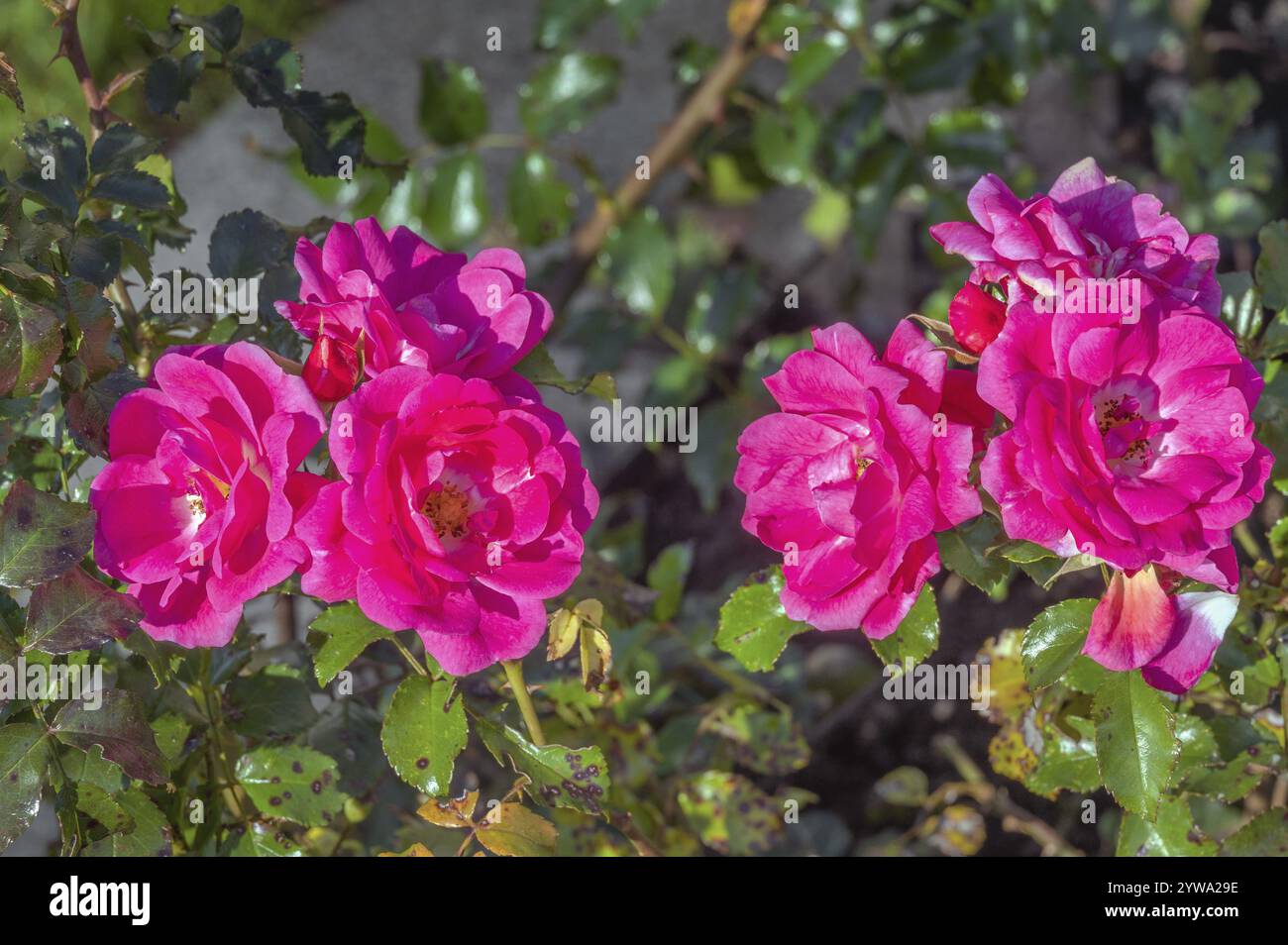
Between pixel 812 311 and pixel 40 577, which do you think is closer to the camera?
pixel 40 577

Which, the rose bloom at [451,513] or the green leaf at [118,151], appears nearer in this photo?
the rose bloom at [451,513]

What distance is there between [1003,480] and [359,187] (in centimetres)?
124

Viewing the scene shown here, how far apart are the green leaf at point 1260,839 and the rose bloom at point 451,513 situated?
531mm

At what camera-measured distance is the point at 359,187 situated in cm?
175

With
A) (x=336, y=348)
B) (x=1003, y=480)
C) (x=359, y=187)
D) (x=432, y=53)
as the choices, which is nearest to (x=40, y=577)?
(x=336, y=348)

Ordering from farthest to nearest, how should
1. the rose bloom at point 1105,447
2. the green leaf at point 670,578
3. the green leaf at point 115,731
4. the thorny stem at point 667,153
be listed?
the thorny stem at point 667,153, the green leaf at point 670,578, the green leaf at point 115,731, the rose bloom at point 1105,447

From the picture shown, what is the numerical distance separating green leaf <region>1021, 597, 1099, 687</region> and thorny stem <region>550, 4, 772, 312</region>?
1.04m

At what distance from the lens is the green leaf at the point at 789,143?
1.66 metres

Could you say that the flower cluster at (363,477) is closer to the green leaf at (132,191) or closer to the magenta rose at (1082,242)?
the green leaf at (132,191)

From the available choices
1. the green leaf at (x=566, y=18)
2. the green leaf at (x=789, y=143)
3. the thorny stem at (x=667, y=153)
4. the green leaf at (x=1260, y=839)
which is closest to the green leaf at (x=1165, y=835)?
the green leaf at (x=1260, y=839)

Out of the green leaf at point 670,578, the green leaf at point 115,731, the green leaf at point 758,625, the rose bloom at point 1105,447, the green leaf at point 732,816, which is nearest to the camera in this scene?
the rose bloom at point 1105,447

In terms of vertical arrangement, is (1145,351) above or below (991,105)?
below

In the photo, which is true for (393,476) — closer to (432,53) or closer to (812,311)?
(812,311)

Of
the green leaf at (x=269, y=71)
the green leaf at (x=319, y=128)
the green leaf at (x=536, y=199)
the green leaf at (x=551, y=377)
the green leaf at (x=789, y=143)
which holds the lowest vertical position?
the green leaf at (x=551, y=377)
